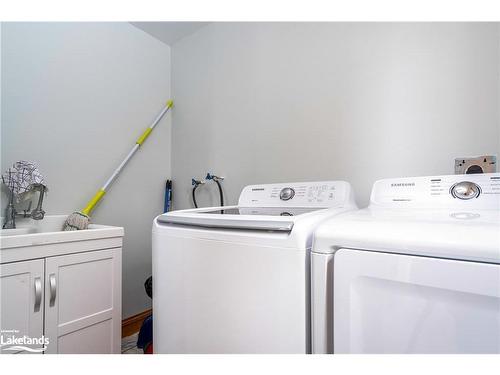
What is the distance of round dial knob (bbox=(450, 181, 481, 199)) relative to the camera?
97 centimetres

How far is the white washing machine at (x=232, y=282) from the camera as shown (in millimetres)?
749

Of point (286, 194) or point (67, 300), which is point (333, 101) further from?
point (67, 300)

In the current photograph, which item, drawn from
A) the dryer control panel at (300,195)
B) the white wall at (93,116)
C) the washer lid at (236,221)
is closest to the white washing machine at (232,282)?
the washer lid at (236,221)

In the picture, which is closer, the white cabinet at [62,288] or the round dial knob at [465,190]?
the round dial knob at [465,190]

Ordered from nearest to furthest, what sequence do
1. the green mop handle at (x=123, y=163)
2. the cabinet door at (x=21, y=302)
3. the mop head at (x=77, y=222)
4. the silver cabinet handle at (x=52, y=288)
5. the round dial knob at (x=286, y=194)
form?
1. the cabinet door at (x=21, y=302)
2. the silver cabinet handle at (x=52, y=288)
3. the round dial knob at (x=286, y=194)
4. the mop head at (x=77, y=222)
5. the green mop handle at (x=123, y=163)

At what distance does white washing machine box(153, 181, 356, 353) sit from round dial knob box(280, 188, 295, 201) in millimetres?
487

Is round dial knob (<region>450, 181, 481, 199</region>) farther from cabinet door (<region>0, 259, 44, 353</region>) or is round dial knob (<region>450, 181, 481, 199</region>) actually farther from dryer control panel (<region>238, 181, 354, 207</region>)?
cabinet door (<region>0, 259, 44, 353</region>)

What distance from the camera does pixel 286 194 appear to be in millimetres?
1413

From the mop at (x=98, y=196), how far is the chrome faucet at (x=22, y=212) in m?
0.16

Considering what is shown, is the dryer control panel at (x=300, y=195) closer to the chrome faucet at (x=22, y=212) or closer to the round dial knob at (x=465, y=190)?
the round dial knob at (x=465, y=190)

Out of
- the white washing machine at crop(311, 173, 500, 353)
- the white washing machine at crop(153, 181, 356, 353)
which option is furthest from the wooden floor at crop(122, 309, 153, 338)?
the white washing machine at crop(311, 173, 500, 353)

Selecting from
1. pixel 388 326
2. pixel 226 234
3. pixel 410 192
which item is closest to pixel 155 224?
pixel 226 234
